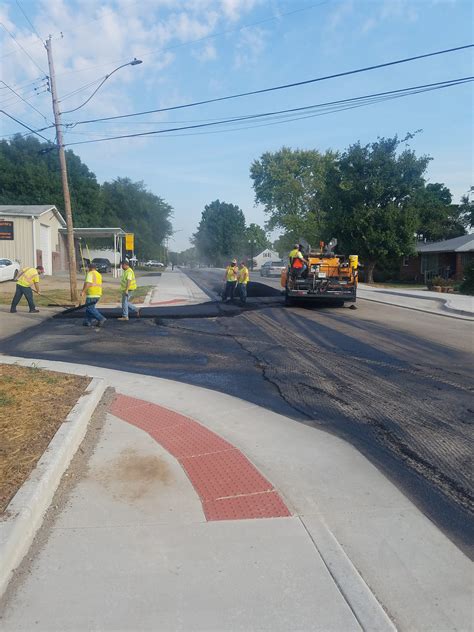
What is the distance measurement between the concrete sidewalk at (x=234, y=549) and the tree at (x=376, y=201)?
1314 inches

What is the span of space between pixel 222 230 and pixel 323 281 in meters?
116

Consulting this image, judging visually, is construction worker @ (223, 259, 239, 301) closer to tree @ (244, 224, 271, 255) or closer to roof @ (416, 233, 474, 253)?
roof @ (416, 233, 474, 253)

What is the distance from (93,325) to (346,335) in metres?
6.21

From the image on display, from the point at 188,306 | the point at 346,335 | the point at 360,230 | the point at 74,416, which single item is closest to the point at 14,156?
the point at 360,230

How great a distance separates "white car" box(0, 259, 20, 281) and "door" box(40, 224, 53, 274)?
31.0ft

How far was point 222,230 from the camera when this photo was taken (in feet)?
435

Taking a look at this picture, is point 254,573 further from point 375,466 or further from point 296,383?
point 296,383

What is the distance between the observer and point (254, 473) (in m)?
4.62

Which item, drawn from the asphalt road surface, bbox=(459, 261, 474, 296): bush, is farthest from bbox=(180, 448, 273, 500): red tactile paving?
bbox=(459, 261, 474, 296): bush

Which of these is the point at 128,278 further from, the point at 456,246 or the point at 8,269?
the point at 456,246

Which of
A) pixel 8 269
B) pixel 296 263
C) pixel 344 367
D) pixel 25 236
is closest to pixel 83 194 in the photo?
pixel 25 236

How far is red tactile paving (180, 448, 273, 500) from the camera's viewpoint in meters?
4.27

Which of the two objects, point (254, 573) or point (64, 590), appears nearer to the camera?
point (64, 590)

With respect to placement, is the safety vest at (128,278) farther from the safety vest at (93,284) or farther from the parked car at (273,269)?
the parked car at (273,269)
